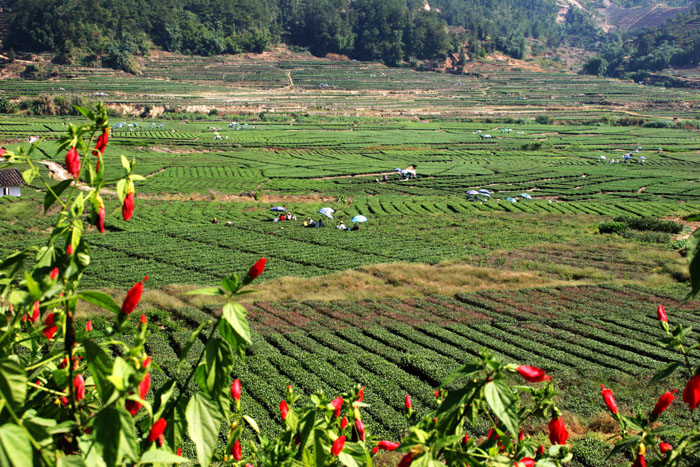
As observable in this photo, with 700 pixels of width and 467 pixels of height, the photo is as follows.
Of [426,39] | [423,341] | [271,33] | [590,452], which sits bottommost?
[423,341]

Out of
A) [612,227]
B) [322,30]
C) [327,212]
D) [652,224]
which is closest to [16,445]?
[327,212]

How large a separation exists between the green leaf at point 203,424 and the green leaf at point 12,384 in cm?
Result: 54

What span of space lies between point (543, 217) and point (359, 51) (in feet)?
386

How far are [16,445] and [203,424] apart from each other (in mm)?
604

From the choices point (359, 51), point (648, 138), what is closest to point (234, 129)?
point (648, 138)

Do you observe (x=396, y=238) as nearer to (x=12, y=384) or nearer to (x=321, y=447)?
(x=321, y=447)

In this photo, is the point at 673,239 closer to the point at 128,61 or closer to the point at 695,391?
the point at 695,391

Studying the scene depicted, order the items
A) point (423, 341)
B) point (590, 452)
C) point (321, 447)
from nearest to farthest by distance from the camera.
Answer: point (321, 447)
point (590, 452)
point (423, 341)

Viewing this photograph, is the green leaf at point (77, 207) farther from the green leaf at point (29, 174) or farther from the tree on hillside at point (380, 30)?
the tree on hillside at point (380, 30)

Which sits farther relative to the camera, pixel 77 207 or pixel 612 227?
pixel 612 227

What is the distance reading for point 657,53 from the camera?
464 feet

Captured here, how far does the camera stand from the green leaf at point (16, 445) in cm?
148

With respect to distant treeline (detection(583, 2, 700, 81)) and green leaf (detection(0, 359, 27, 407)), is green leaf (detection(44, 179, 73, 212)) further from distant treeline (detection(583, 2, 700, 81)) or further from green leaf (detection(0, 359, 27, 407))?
distant treeline (detection(583, 2, 700, 81))

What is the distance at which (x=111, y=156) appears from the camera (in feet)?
181
